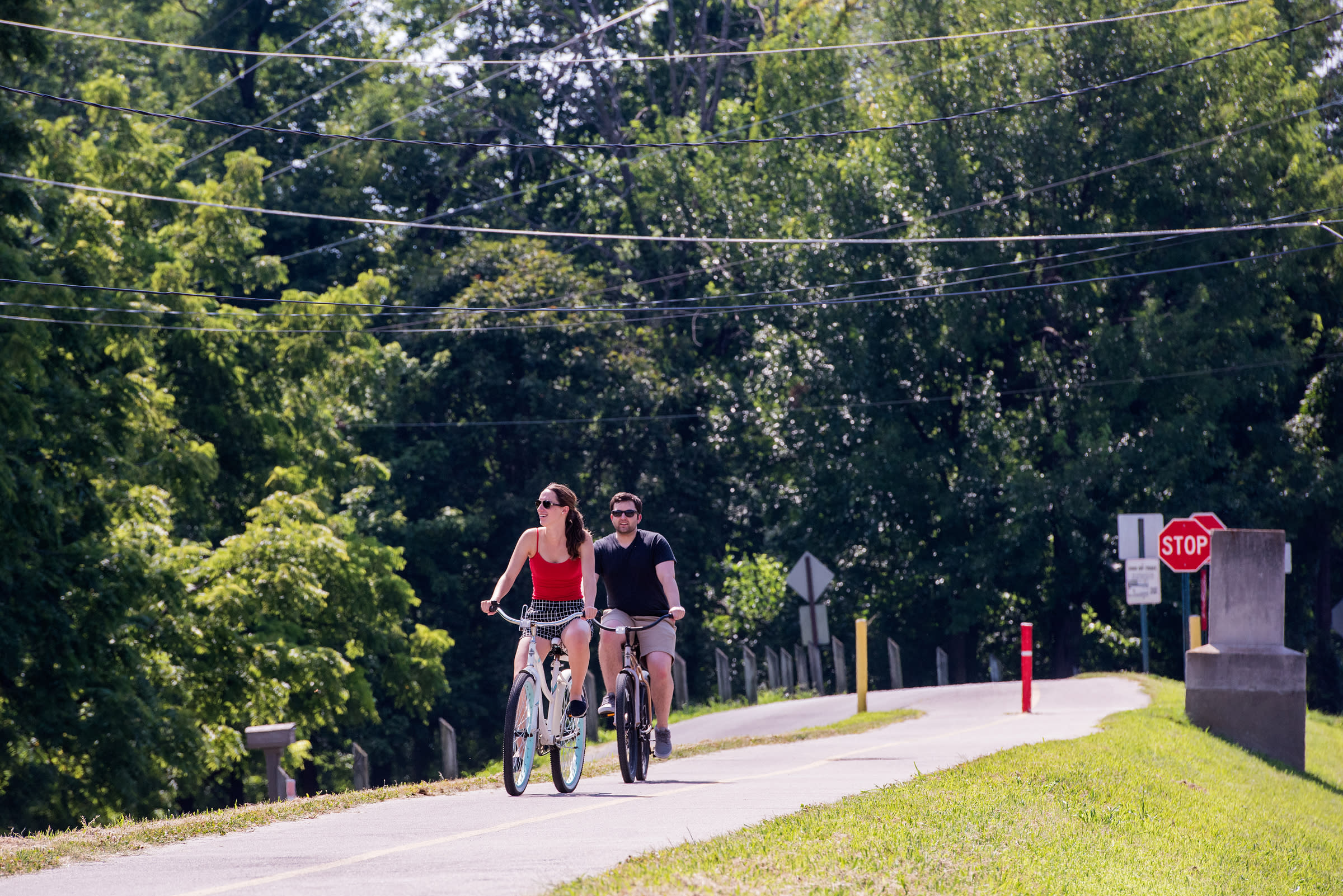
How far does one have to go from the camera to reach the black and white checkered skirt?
10.5m

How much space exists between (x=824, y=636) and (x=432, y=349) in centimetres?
1736

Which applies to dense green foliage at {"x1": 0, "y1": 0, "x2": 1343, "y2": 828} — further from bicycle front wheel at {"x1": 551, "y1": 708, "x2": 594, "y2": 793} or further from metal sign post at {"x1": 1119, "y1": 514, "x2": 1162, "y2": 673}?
bicycle front wheel at {"x1": 551, "y1": 708, "x2": 594, "y2": 793}

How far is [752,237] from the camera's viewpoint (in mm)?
43375

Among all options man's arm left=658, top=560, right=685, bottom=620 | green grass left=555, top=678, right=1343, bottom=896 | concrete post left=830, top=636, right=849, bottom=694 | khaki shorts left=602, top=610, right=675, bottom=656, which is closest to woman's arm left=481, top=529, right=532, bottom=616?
khaki shorts left=602, top=610, right=675, bottom=656

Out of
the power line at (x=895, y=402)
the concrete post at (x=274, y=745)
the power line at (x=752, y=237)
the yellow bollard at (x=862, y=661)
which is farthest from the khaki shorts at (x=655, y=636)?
the power line at (x=895, y=402)

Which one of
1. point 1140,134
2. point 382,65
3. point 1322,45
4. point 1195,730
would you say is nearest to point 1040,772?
point 1195,730

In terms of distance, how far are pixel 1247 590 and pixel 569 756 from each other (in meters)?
12.5

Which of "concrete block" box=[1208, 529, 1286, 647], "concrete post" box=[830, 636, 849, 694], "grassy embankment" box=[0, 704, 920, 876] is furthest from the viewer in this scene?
"concrete post" box=[830, 636, 849, 694]

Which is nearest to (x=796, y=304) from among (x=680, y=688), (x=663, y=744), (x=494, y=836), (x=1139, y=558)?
(x=680, y=688)

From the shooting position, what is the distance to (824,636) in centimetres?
2814

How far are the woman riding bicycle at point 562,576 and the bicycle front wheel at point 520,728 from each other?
28cm

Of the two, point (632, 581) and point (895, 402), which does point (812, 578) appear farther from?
point (632, 581)

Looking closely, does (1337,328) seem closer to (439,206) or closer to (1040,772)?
(439,206)

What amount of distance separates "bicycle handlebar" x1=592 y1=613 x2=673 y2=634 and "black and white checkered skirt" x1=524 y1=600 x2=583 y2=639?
0.33 m
